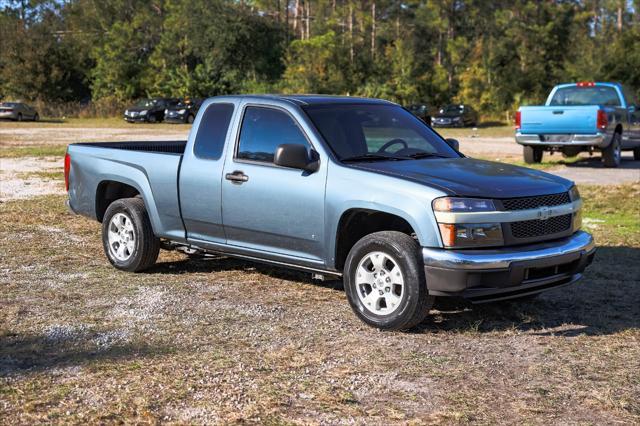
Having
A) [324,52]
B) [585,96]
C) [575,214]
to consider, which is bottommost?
[575,214]

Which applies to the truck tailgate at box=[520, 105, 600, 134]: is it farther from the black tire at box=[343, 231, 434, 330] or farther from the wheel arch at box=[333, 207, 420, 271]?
the black tire at box=[343, 231, 434, 330]

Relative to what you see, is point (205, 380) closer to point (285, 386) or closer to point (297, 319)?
point (285, 386)

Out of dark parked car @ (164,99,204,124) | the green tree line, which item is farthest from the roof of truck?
the green tree line

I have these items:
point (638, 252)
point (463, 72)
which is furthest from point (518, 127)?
point (463, 72)

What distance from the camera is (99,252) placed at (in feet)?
30.6

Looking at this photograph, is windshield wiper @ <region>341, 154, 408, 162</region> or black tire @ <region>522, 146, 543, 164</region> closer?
windshield wiper @ <region>341, 154, 408, 162</region>

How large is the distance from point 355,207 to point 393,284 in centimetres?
64

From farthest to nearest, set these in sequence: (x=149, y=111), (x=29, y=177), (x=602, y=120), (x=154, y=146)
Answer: (x=149, y=111) < (x=602, y=120) < (x=29, y=177) < (x=154, y=146)

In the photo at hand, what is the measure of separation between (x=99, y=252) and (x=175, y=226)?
6.09 feet

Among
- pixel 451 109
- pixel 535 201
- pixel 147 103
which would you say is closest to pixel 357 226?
pixel 535 201

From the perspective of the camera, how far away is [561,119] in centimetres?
1861

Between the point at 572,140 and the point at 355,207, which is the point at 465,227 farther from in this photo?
the point at 572,140

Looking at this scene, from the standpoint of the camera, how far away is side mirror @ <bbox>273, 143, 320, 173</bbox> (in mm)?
6613

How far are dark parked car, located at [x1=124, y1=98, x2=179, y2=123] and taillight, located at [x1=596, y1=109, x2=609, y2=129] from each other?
3535 centimetres
